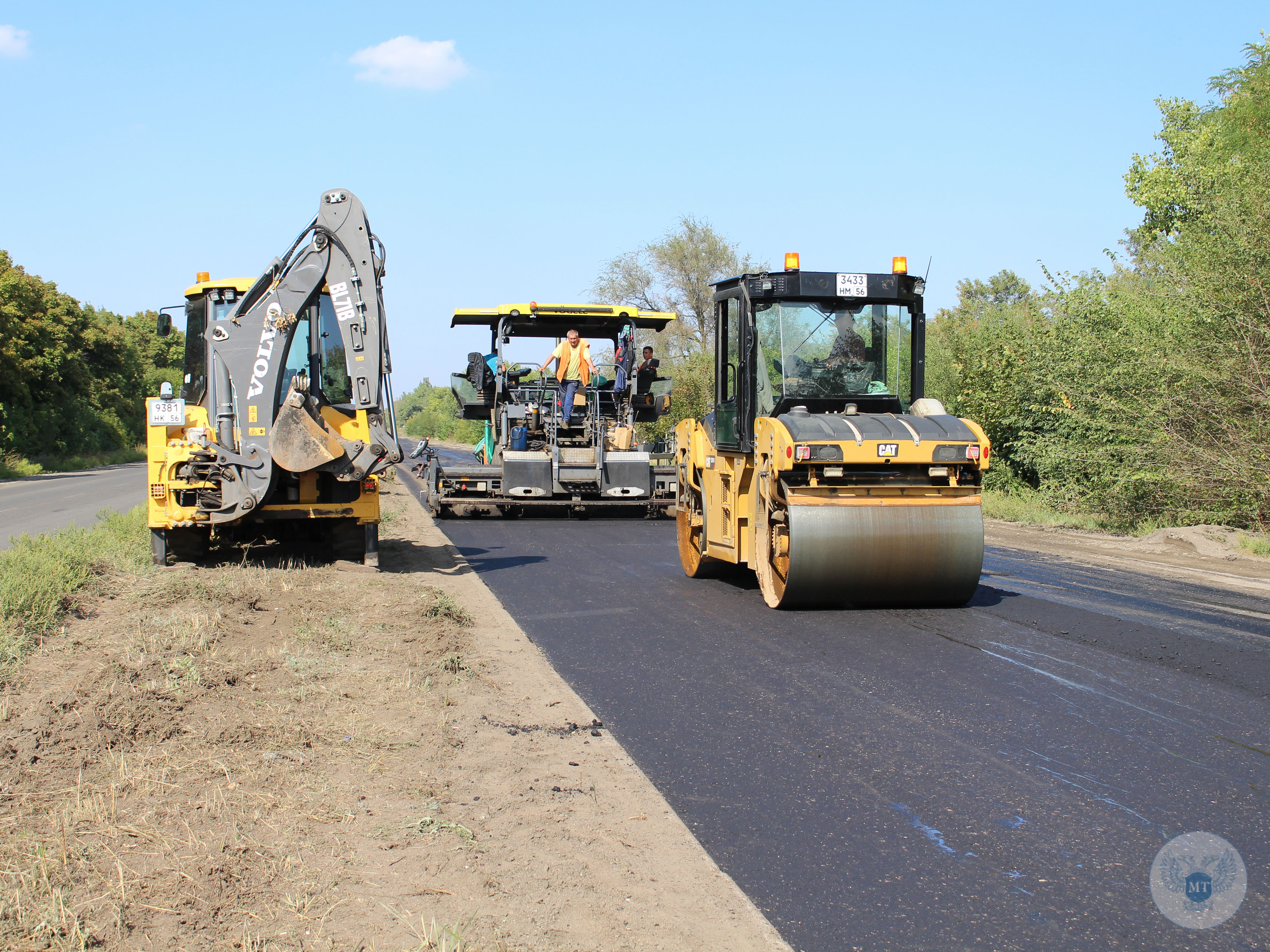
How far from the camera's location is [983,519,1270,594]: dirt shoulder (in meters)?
10.6

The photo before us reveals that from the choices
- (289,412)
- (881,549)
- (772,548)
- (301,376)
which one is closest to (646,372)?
(301,376)

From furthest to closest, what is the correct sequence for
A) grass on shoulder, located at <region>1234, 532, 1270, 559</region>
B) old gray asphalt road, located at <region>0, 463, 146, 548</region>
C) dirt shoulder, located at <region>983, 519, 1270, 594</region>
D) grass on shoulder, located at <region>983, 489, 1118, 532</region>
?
grass on shoulder, located at <region>983, 489, 1118, 532</region>, old gray asphalt road, located at <region>0, 463, 146, 548</region>, grass on shoulder, located at <region>1234, 532, 1270, 559</region>, dirt shoulder, located at <region>983, 519, 1270, 594</region>

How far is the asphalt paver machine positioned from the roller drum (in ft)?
30.3

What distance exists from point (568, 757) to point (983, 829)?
1.85 metres

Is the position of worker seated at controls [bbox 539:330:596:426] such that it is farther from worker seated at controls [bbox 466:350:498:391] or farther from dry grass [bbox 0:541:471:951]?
dry grass [bbox 0:541:471:951]

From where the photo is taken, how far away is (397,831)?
12.5 ft

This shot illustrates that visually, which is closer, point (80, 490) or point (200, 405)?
point (200, 405)

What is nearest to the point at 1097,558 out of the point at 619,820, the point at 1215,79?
the point at 619,820

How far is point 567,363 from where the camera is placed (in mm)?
18031

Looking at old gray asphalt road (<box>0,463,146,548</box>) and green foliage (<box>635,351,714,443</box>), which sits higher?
green foliage (<box>635,351,714,443</box>)

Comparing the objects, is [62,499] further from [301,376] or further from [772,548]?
[772,548]

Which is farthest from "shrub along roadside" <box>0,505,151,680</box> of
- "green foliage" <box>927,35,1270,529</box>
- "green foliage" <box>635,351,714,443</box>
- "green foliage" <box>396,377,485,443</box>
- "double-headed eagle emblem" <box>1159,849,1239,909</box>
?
"green foliage" <box>396,377,485,443</box>

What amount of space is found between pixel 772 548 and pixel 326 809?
504 centimetres

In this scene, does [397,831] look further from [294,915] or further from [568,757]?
[568,757]
